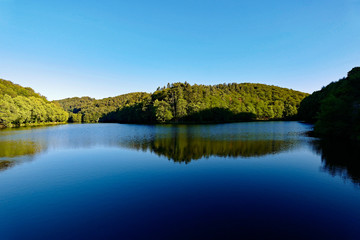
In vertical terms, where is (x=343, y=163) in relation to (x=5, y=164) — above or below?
above

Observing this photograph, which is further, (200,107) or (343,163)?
(200,107)

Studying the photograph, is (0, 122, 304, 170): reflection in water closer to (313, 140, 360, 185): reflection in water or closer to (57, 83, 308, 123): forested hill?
(313, 140, 360, 185): reflection in water

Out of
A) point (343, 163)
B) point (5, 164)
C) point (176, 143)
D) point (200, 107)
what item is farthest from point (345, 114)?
point (200, 107)

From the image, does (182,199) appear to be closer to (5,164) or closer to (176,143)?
(5,164)

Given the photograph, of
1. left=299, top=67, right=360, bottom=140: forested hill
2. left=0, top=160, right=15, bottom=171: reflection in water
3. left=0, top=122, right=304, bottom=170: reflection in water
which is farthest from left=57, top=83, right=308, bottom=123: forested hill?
left=0, top=160, right=15, bottom=171: reflection in water

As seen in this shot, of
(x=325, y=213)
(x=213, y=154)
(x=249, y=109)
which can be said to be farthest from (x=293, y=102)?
(x=325, y=213)

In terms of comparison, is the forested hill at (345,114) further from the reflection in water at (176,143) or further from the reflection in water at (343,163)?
the reflection in water at (343,163)

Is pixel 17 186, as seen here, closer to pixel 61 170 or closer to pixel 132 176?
pixel 61 170

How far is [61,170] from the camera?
1877 centimetres

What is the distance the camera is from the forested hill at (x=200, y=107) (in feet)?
368

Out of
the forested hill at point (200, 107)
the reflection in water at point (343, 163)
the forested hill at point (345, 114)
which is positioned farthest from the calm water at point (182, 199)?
the forested hill at point (200, 107)

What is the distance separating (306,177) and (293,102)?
18677 cm

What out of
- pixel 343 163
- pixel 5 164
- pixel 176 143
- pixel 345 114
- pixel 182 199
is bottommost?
pixel 182 199

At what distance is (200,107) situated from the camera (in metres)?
116
